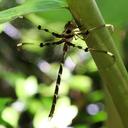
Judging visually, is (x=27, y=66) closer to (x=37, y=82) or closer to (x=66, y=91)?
(x=37, y=82)

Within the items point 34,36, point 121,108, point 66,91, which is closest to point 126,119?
point 121,108

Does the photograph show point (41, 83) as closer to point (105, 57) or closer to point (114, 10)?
point (114, 10)

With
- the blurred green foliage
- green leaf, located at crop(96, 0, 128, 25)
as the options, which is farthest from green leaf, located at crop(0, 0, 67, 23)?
the blurred green foliage

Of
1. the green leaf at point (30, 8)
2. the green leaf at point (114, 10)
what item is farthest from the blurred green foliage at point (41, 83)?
the green leaf at point (30, 8)

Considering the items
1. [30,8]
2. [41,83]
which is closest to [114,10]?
[30,8]

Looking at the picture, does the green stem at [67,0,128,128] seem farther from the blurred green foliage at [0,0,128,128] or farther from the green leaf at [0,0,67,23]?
the blurred green foliage at [0,0,128,128]
